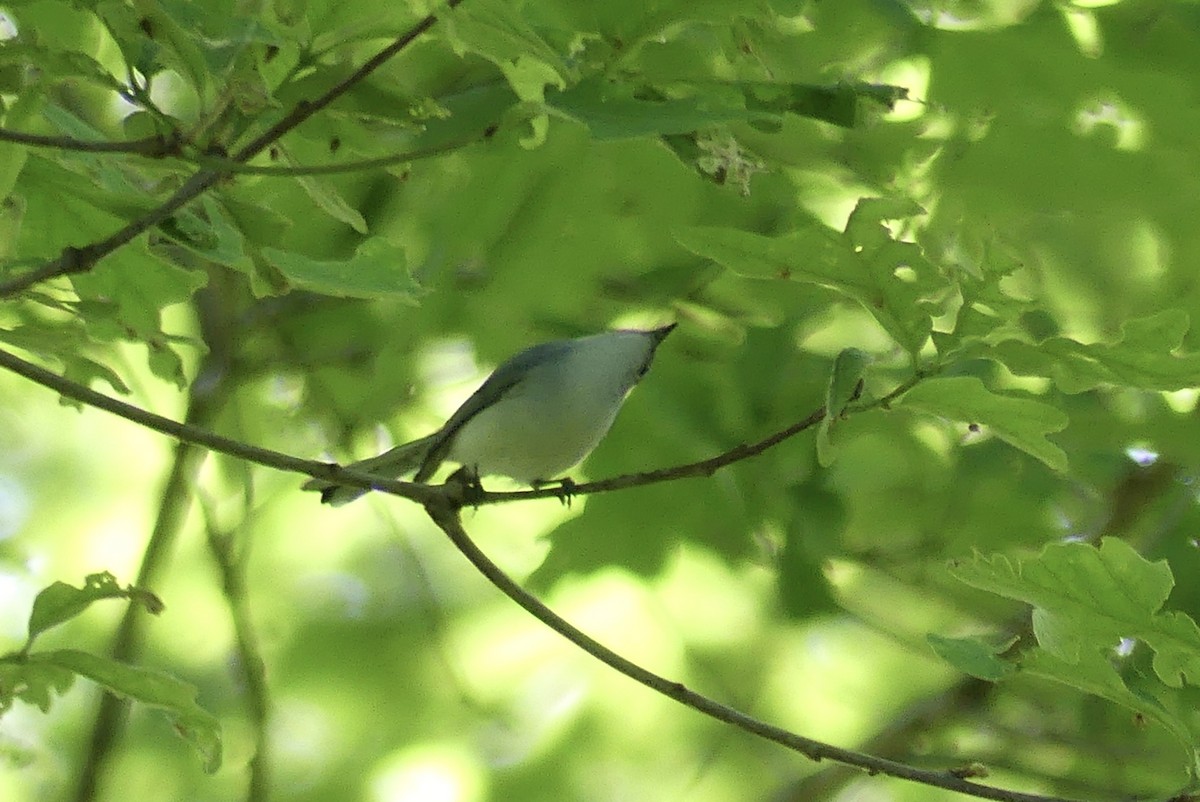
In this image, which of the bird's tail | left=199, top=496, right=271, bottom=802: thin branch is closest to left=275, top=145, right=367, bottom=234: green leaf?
the bird's tail

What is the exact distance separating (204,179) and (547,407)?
57 centimetres

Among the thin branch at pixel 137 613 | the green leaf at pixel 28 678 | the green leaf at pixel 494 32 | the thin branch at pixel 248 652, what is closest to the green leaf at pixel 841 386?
the green leaf at pixel 494 32

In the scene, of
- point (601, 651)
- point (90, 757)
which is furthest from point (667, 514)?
point (90, 757)

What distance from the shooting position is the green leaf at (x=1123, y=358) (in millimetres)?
665

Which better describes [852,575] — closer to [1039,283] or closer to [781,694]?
[781,694]

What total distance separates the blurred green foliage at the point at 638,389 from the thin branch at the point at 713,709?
2.7 inches

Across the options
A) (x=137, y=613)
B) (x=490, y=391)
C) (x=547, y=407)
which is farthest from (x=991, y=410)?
(x=137, y=613)

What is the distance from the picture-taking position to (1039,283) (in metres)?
1.31

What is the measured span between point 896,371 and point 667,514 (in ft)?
1.00

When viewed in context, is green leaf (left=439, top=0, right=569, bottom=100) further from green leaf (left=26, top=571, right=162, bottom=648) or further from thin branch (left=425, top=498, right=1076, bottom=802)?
green leaf (left=26, top=571, right=162, bottom=648)

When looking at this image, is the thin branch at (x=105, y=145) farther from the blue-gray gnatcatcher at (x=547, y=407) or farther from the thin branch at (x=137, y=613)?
the thin branch at (x=137, y=613)

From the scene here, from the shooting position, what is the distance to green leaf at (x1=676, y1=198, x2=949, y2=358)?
656mm

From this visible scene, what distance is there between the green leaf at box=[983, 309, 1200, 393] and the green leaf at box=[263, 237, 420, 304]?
1.04 ft

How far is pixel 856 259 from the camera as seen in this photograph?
2.19ft
